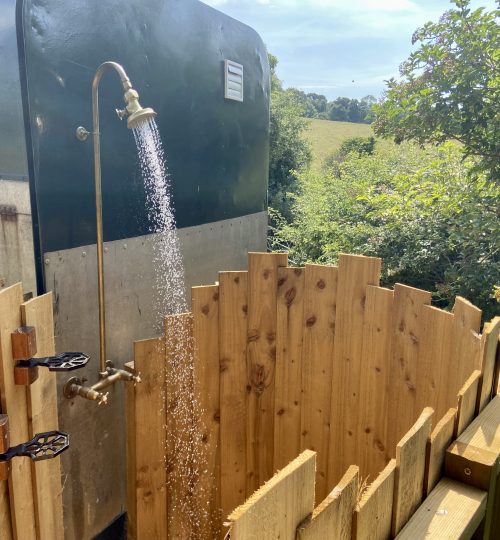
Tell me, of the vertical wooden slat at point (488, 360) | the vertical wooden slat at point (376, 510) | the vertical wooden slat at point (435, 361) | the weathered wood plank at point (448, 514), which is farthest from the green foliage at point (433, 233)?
the vertical wooden slat at point (376, 510)

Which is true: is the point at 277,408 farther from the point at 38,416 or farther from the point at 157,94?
the point at 157,94

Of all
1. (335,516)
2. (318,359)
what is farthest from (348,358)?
(335,516)

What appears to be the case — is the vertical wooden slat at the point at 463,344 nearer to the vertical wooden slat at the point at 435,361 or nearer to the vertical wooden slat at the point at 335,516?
the vertical wooden slat at the point at 435,361

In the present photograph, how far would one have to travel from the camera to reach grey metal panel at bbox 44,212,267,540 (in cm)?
211

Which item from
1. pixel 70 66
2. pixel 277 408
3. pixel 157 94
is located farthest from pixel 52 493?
pixel 157 94

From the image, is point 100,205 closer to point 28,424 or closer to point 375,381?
point 28,424

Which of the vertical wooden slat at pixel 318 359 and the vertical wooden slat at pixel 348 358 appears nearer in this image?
the vertical wooden slat at pixel 348 358

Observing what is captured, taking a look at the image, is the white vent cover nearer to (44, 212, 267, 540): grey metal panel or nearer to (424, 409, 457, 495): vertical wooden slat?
(44, 212, 267, 540): grey metal panel

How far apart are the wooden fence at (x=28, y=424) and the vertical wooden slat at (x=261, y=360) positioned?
3.44 feet

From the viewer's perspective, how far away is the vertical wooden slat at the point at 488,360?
1.37m

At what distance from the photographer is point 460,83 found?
11.0 ft

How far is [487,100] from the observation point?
11.2 ft

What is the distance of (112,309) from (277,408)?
99 cm

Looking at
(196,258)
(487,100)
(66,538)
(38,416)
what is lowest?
(66,538)
